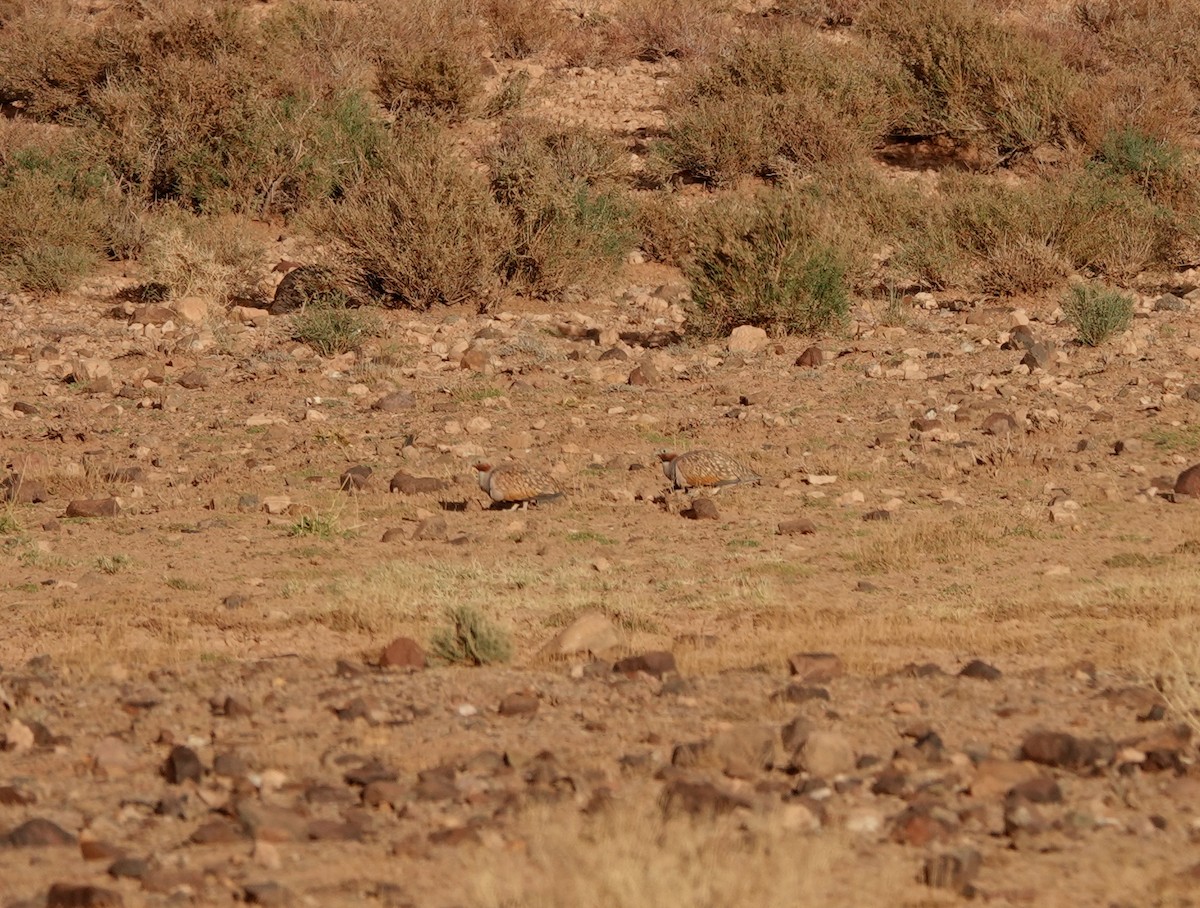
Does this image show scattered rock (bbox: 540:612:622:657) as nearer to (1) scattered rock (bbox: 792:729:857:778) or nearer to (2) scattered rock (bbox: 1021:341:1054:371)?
(1) scattered rock (bbox: 792:729:857:778)

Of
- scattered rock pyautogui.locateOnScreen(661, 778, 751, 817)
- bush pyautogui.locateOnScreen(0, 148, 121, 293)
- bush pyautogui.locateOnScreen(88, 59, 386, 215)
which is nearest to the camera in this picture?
scattered rock pyautogui.locateOnScreen(661, 778, 751, 817)

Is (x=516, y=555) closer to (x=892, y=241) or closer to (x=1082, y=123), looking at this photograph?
(x=892, y=241)

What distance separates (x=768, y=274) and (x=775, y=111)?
22.4ft

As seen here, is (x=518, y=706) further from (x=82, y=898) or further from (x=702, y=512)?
(x=702, y=512)

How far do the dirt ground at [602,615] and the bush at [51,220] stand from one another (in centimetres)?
118

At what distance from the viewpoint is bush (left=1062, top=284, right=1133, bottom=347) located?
40.1 ft

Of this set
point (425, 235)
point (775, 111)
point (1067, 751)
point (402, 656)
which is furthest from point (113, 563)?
point (775, 111)

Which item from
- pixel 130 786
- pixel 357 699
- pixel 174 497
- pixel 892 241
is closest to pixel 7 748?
pixel 130 786

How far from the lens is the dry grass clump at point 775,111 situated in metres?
19.0

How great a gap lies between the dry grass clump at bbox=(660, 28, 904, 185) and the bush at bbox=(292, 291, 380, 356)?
22.4 ft

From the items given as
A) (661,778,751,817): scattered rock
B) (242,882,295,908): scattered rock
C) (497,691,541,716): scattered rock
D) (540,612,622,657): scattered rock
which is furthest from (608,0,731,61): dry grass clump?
(242,882,295,908): scattered rock

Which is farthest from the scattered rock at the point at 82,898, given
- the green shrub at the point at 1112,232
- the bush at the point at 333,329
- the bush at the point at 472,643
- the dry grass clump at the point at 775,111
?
the dry grass clump at the point at 775,111

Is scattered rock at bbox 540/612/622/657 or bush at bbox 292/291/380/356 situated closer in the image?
scattered rock at bbox 540/612/622/657

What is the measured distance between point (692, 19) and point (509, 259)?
11.4m
